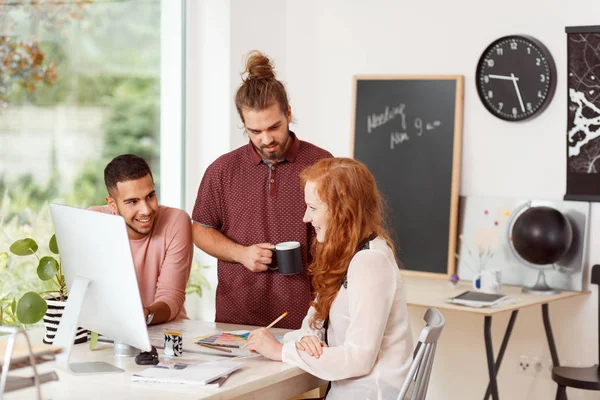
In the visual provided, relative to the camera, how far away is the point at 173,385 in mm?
2064

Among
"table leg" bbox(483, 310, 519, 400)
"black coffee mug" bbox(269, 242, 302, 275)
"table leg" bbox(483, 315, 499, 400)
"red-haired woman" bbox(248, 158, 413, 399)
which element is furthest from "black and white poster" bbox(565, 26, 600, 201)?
"red-haired woman" bbox(248, 158, 413, 399)

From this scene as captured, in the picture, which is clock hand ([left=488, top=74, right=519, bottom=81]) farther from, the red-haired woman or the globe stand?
the red-haired woman

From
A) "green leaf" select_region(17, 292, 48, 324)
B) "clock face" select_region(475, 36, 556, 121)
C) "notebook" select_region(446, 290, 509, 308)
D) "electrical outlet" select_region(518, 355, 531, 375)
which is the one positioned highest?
"clock face" select_region(475, 36, 556, 121)

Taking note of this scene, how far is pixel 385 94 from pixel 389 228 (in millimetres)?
699

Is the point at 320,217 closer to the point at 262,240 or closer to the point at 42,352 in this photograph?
the point at 262,240

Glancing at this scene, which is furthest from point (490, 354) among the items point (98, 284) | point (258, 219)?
point (98, 284)

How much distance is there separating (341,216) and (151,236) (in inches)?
31.0

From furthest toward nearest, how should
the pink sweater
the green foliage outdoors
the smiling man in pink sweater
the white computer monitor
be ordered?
the green foliage outdoors
the pink sweater
the smiling man in pink sweater
the white computer monitor

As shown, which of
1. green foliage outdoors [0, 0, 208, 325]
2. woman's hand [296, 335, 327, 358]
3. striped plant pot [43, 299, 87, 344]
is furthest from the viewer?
green foliage outdoors [0, 0, 208, 325]

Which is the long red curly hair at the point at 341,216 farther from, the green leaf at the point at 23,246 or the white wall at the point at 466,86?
the white wall at the point at 466,86

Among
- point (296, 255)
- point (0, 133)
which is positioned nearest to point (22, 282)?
point (0, 133)

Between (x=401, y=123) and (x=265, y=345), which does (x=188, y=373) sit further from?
(x=401, y=123)

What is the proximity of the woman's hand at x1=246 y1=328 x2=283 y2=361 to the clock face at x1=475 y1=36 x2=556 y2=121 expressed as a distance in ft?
7.43

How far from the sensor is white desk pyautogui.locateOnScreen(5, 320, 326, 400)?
78.4 inches
